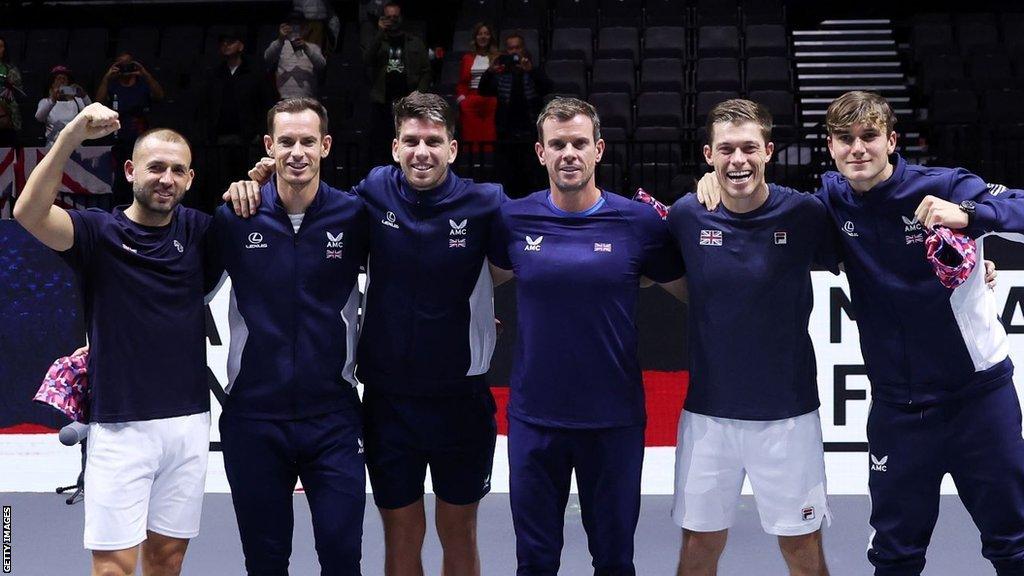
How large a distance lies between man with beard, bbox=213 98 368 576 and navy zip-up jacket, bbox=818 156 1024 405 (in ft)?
7.11

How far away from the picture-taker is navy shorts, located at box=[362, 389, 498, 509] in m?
4.69

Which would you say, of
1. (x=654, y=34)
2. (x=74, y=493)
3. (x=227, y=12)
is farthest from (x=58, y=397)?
(x=227, y=12)

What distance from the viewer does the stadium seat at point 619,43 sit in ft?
40.9

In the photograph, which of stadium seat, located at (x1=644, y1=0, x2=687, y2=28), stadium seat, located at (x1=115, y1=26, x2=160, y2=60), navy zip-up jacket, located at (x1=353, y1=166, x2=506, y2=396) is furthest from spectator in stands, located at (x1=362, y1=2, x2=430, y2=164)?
navy zip-up jacket, located at (x1=353, y1=166, x2=506, y2=396)

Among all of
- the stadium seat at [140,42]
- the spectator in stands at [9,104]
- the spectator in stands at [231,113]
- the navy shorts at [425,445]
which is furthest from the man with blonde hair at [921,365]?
the stadium seat at [140,42]

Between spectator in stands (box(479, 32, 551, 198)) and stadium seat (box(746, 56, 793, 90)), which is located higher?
stadium seat (box(746, 56, 793, 90))

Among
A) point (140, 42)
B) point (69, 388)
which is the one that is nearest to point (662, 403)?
point (69, 388)

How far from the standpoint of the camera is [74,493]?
7512mm

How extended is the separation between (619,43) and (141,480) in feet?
30.9

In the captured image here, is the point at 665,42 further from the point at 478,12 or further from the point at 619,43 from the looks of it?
the point at 478,12

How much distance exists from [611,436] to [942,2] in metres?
12.4

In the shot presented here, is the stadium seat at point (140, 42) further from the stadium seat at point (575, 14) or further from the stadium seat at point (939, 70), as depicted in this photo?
the stadium seat at point (939, 70)

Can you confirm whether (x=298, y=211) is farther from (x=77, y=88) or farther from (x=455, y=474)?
(x=77, y=88)

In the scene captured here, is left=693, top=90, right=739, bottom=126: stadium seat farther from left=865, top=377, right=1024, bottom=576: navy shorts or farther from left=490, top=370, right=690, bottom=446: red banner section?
left=865, top=377, right=1024, bottom=576: navy shorts
